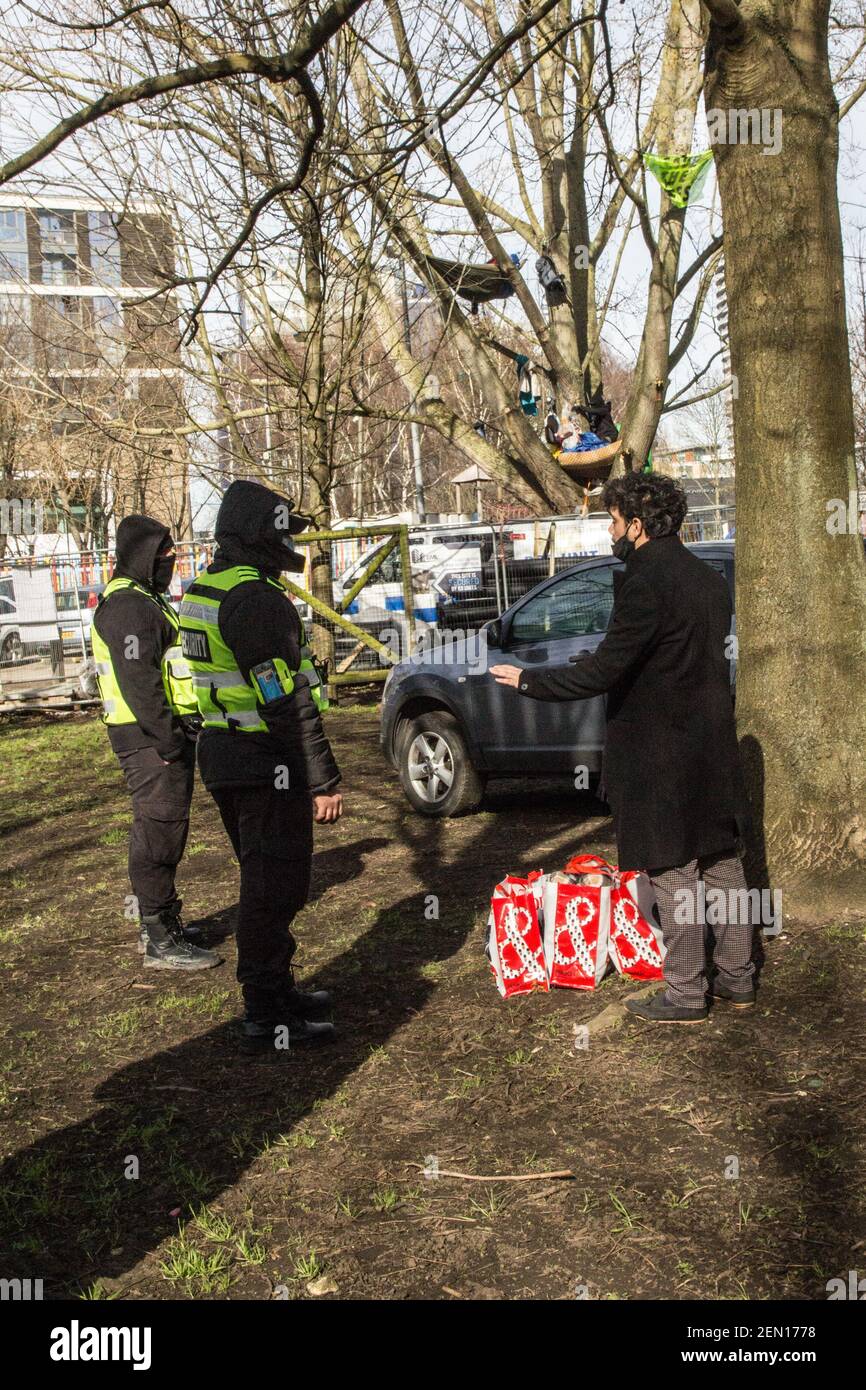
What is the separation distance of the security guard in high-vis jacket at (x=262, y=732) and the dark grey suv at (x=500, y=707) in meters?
3.57

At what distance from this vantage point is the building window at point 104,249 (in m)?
11.8

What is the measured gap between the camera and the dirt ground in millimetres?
3406

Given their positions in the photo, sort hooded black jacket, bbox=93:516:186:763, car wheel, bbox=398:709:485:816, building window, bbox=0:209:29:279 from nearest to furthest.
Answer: hooded black jacket, bbox=93:516:186:763 < car wheel, bbox=398:709:485:816 < building window, bbox=0:209:29:279

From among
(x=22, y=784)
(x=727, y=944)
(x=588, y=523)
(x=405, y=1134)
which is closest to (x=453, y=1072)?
(x=405, y=1134)

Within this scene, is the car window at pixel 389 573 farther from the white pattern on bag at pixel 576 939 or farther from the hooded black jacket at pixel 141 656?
the white pattern on bag at pixel 576 939

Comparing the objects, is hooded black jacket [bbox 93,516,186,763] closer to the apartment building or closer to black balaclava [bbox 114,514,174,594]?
black balaclava [bbox 114,514,174,594]

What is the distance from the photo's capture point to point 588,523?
48.8 feet

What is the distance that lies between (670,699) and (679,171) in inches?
460

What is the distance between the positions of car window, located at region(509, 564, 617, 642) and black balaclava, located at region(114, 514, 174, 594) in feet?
10.3

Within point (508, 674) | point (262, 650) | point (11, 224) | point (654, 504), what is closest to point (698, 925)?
point (508, 674)

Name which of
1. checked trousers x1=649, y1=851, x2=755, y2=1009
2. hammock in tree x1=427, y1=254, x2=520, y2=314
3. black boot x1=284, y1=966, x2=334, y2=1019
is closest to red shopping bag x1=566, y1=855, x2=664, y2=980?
checked trousers x1=649, y1=851, x2=755, y2=1009

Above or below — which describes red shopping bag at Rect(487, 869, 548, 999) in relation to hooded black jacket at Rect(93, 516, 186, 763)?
below

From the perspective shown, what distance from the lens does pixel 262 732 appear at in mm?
4844

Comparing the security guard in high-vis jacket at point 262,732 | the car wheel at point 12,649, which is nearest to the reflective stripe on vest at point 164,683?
the security guard in high-vis jacket at point 262,732
